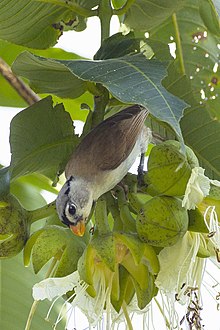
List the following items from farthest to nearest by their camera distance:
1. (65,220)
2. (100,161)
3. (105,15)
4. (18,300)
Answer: (18,300) < (100,161) < (105,15) < (65,220)

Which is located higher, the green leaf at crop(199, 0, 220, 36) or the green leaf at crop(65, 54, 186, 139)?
the green leaf at crop(65, 54, 186, 139)

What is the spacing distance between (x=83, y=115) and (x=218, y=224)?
2.04ft

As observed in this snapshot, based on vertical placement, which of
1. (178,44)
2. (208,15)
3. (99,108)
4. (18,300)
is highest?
(99,108)

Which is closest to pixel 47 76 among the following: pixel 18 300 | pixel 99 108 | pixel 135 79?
pixel 99 108

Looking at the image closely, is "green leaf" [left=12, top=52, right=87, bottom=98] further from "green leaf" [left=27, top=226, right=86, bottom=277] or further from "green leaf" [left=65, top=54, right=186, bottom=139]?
"green leaf" [left=27, top=226, right=86, bottom=277]

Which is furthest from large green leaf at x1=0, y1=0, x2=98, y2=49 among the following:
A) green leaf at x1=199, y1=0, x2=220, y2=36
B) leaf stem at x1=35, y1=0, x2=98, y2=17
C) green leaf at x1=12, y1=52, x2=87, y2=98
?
green leaf at x1=199, y1=0, x2=220, y2=36

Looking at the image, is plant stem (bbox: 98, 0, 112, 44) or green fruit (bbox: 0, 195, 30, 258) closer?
green fruit (bbox: 0, 195, 30, 258)

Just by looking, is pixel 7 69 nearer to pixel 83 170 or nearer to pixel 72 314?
pixel 83 170

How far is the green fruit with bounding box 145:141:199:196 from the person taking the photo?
3.96 ft

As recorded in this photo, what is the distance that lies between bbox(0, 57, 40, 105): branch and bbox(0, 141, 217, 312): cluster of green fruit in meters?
0.42

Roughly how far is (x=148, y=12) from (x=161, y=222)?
0.46m

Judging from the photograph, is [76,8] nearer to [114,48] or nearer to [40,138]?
[114,48]

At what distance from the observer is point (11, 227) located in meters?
1.25

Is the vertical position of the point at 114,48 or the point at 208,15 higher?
the point at 114,48
